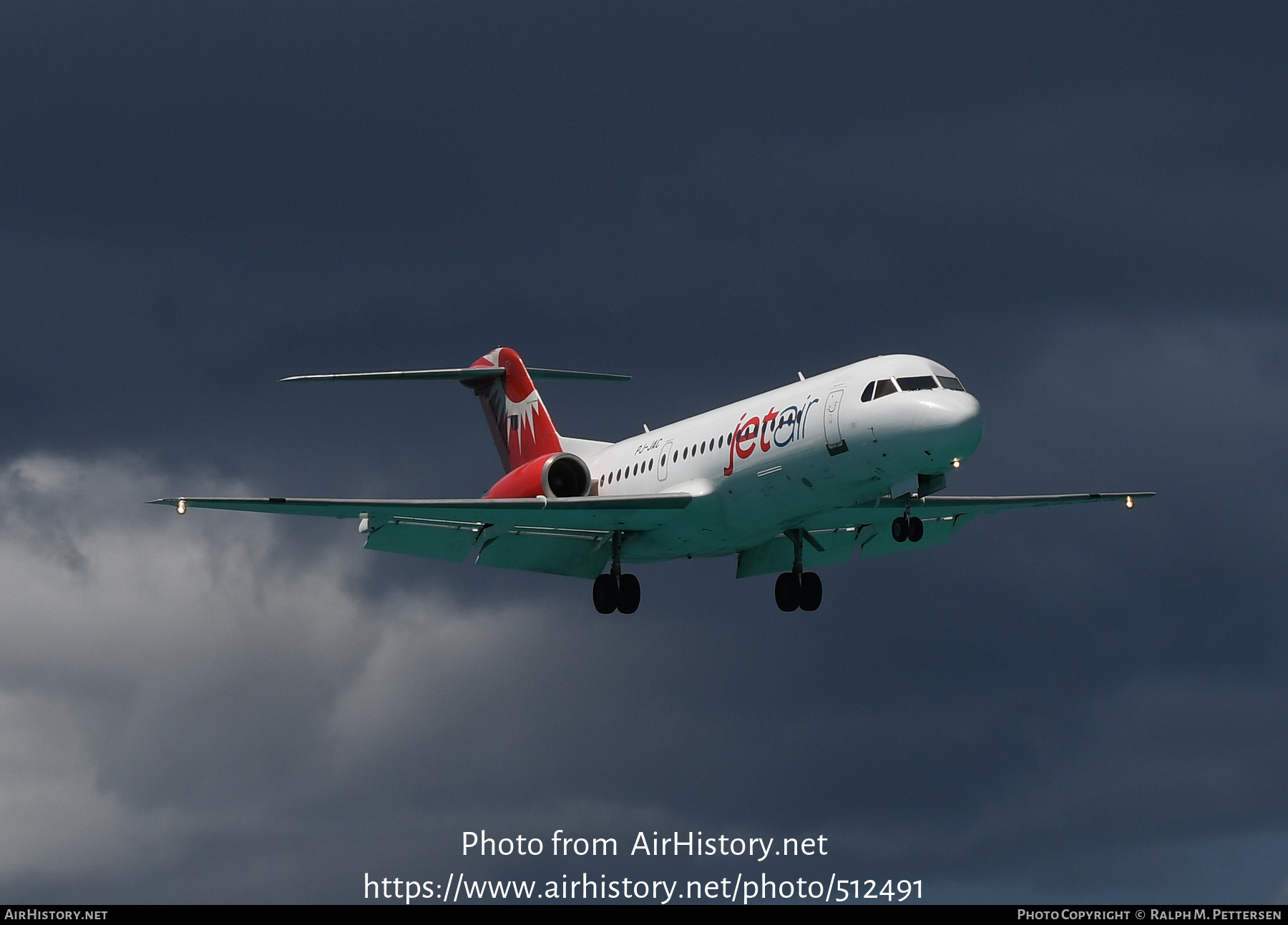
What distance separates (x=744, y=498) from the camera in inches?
1372

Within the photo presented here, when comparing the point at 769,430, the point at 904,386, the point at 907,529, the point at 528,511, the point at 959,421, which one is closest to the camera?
the point at 959,421

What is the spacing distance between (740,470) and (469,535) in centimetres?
717

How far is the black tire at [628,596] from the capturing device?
38.4 meters

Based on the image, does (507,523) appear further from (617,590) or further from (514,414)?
(514,414)

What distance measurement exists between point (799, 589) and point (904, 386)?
8384 millimetres

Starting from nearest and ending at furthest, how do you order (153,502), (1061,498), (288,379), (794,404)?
(153,502) < (794,404) < (1061,498) < (288,379)

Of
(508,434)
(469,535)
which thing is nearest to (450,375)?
(508,434)

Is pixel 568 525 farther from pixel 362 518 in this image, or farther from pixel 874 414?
pixel 874 414

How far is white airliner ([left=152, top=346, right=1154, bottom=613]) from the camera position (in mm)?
31750

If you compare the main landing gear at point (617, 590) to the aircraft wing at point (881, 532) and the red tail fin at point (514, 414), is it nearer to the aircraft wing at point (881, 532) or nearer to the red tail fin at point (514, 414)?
the aircraft wing at point (881, 532)

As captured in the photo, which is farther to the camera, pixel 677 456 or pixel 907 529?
pixel 677 456

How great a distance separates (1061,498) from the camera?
130 feet

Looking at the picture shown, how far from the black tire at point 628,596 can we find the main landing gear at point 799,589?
3.36 m

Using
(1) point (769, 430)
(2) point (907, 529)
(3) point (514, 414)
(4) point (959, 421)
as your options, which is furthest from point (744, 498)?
(3) point (514, 414)
